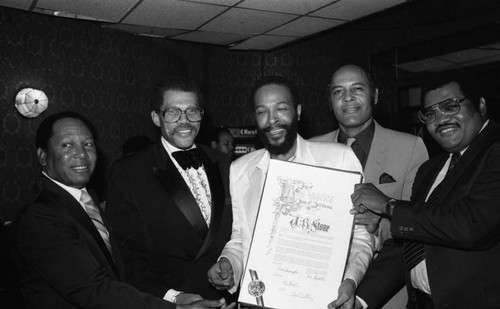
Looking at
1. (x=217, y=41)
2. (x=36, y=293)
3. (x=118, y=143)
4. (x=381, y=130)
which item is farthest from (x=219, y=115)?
(x=36, y=293)

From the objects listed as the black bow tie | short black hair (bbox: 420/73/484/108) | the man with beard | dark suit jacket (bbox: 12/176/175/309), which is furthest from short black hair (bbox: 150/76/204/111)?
short black hair (bbox: 420/73/484/108)

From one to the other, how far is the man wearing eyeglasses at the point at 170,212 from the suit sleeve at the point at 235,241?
154 millimetres

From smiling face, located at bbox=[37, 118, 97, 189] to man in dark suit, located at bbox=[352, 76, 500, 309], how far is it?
1.35 metres

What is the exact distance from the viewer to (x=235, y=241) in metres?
2.31

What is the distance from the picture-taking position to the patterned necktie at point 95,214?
232cm

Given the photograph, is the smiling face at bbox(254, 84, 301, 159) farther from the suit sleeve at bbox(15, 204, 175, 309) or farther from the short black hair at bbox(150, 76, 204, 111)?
the suit sleeve at bbox(15, 204, 175, 309)

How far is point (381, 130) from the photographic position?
108 inches

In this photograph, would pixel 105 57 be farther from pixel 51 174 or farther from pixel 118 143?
pixel 51 174

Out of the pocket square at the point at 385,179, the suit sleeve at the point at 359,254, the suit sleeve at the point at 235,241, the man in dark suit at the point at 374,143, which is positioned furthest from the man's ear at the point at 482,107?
the suit sleeve at the point at 235,241

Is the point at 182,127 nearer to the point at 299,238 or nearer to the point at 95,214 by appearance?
the point at 95,214

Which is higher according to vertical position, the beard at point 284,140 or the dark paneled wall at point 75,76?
the dark paneled wall at point 75,76

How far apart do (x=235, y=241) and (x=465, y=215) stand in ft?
3.45

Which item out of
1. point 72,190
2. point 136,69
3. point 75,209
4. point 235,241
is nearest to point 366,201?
point 235,241

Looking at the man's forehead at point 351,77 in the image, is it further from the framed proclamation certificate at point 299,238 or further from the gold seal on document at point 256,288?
the gold seal on document at point 256,288
